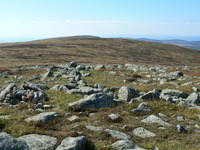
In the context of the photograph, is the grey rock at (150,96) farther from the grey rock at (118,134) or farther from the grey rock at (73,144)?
the grey rock at (73,144)

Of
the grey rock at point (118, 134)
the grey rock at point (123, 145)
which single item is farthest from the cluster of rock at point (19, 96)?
the grey rock at point (123, 145)

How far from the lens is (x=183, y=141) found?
9711mm

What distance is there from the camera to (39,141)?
29.0ft

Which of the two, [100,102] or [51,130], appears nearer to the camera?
[51,130]

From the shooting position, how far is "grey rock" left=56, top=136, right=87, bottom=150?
7928 millimetres

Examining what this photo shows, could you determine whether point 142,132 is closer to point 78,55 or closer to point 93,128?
point 93,128

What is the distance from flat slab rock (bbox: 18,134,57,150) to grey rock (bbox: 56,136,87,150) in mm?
460

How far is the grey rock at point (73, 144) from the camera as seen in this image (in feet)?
26.0

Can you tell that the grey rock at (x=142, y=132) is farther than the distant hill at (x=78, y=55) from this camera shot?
No

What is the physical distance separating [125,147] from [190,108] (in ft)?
29.8

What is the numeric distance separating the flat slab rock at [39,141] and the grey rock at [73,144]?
18.1 inches

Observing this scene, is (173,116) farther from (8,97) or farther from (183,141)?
(8,97)

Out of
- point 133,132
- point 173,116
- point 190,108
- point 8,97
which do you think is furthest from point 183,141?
point 8,97

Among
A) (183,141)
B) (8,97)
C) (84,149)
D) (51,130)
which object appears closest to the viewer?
(84,149)
